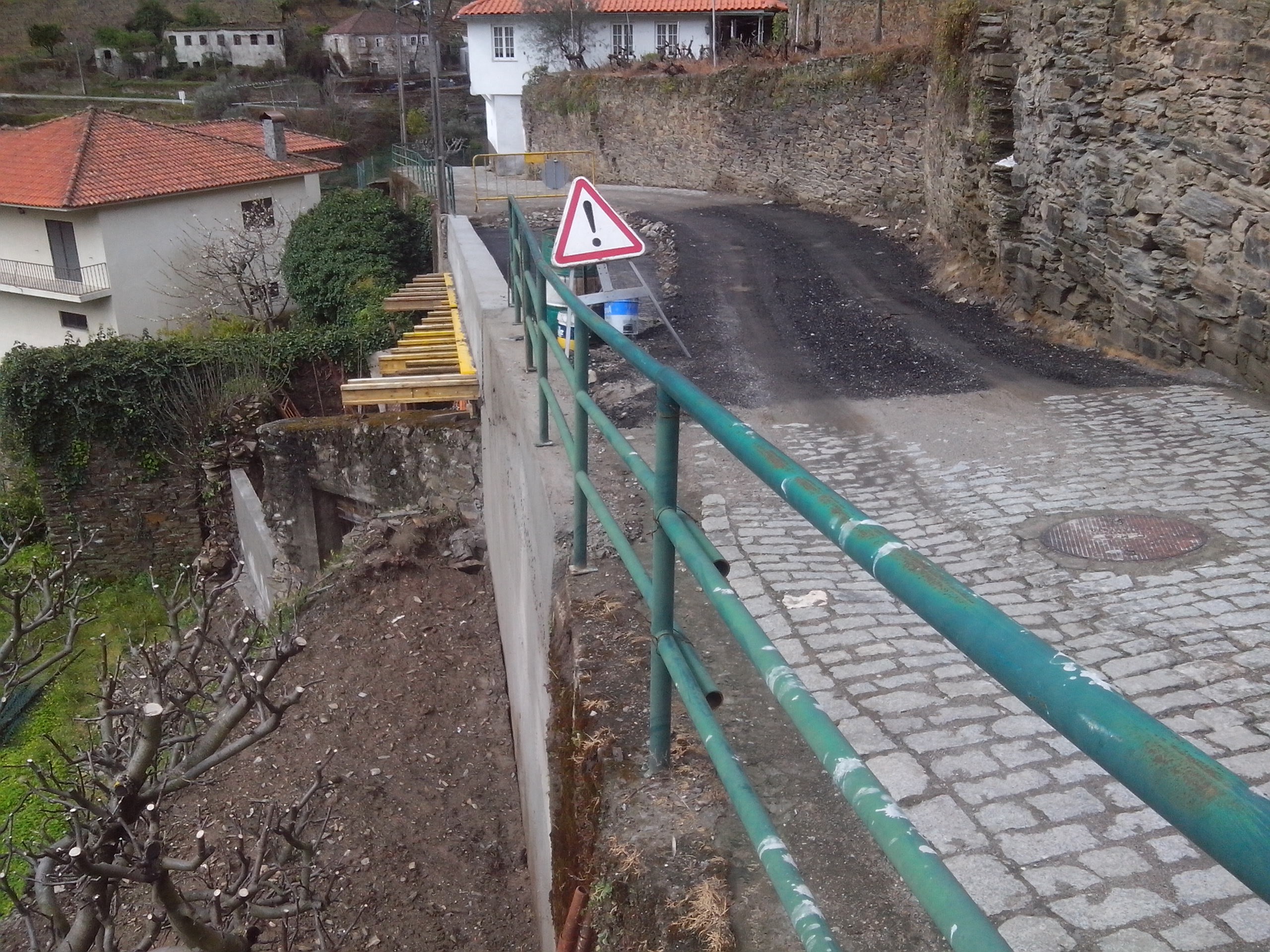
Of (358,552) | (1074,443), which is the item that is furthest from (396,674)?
(1074,443)

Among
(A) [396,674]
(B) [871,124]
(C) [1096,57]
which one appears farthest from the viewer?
(B) [871,124]

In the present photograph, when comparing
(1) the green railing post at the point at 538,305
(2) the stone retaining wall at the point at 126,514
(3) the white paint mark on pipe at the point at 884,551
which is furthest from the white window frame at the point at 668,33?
(3) the white paint mark on pipe at the point at 884,551

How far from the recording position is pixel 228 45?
243 ft

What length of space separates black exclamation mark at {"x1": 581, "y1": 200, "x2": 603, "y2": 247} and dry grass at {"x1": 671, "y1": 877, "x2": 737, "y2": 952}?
6245mm

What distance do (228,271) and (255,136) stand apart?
10.3m

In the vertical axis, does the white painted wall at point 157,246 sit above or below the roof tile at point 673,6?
below

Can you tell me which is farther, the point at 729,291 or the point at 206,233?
the point at 206,233

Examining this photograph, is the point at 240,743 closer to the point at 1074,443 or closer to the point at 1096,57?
the point at 1074,443

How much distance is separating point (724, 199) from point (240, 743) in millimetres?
19907

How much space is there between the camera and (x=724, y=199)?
2319 centimetres

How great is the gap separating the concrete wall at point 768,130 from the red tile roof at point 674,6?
7480mm

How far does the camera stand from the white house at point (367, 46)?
70.8 m

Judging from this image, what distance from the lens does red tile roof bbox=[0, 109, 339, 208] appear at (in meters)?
27.6

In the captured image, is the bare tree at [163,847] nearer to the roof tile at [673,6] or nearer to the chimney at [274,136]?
the chimney at [274,136]
